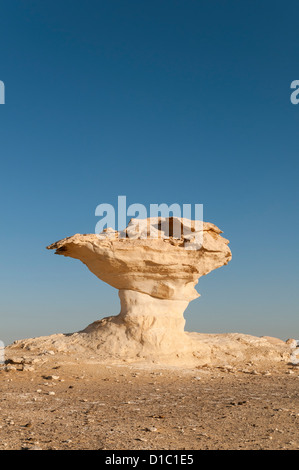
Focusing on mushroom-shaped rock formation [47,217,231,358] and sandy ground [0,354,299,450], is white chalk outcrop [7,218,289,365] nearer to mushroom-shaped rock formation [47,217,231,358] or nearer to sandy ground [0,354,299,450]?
mushroom-shaped rock formation [47,217,231,358]

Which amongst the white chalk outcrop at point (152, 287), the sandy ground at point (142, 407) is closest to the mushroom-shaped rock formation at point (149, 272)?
the white chalk outcrop at point (152, 287)

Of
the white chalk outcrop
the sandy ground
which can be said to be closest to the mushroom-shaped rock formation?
the white chalk outcrop

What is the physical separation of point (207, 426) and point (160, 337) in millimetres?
7518

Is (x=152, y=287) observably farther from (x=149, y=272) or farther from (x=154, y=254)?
(x=154, y=254)

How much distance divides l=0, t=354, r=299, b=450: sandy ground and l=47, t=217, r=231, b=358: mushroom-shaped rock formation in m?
1.55

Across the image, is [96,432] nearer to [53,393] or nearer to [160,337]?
[53,393]

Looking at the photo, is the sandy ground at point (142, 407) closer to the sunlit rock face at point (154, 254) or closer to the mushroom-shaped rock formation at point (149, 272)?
the mushroom-shaped rock formation at point (149, 272)

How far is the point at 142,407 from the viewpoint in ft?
26.1

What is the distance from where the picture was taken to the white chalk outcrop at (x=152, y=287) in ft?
46.0

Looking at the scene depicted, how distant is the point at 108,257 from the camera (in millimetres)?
14367

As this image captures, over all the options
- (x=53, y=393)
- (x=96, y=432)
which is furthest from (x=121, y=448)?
(x=53, y=393)

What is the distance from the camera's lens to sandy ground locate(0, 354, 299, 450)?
5.91 m

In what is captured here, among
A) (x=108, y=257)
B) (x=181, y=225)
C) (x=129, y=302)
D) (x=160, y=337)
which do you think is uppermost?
(x=181, y=225)

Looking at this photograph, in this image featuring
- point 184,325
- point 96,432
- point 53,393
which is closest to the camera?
point 96,432
